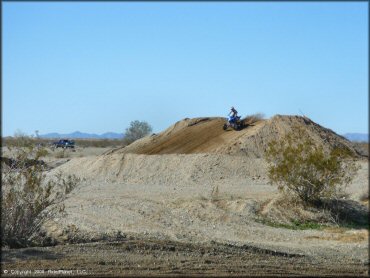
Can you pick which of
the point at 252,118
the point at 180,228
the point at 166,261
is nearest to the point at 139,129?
the point at 252,118

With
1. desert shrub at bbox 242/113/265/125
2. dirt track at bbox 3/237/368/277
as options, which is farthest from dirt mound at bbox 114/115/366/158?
dirt track at bbox 3/237/368/277

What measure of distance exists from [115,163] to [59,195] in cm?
1992

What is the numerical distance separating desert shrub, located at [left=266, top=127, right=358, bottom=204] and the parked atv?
49.0 feet

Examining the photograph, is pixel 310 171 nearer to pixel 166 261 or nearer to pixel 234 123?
pixel 166 261

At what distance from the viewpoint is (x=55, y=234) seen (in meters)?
17.4

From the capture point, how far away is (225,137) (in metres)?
40.6

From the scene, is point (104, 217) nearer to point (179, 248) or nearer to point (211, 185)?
point (179, 248)

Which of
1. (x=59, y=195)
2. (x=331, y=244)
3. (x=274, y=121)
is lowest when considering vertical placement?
(x=331, y=244)

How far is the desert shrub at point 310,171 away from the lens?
2486 centimetres

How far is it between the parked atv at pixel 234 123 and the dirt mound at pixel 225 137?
0.35 meters

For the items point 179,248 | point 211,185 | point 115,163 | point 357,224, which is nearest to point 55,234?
point 179,248

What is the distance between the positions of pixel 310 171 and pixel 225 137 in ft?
51.3

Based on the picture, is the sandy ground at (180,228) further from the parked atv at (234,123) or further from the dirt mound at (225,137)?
the parked atv at (234,123)

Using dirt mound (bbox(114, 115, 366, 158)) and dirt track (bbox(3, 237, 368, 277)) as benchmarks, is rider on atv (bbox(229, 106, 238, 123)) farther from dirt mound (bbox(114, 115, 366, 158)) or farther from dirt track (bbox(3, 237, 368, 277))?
dirt track (bbox(3, 237, 368, 277))
